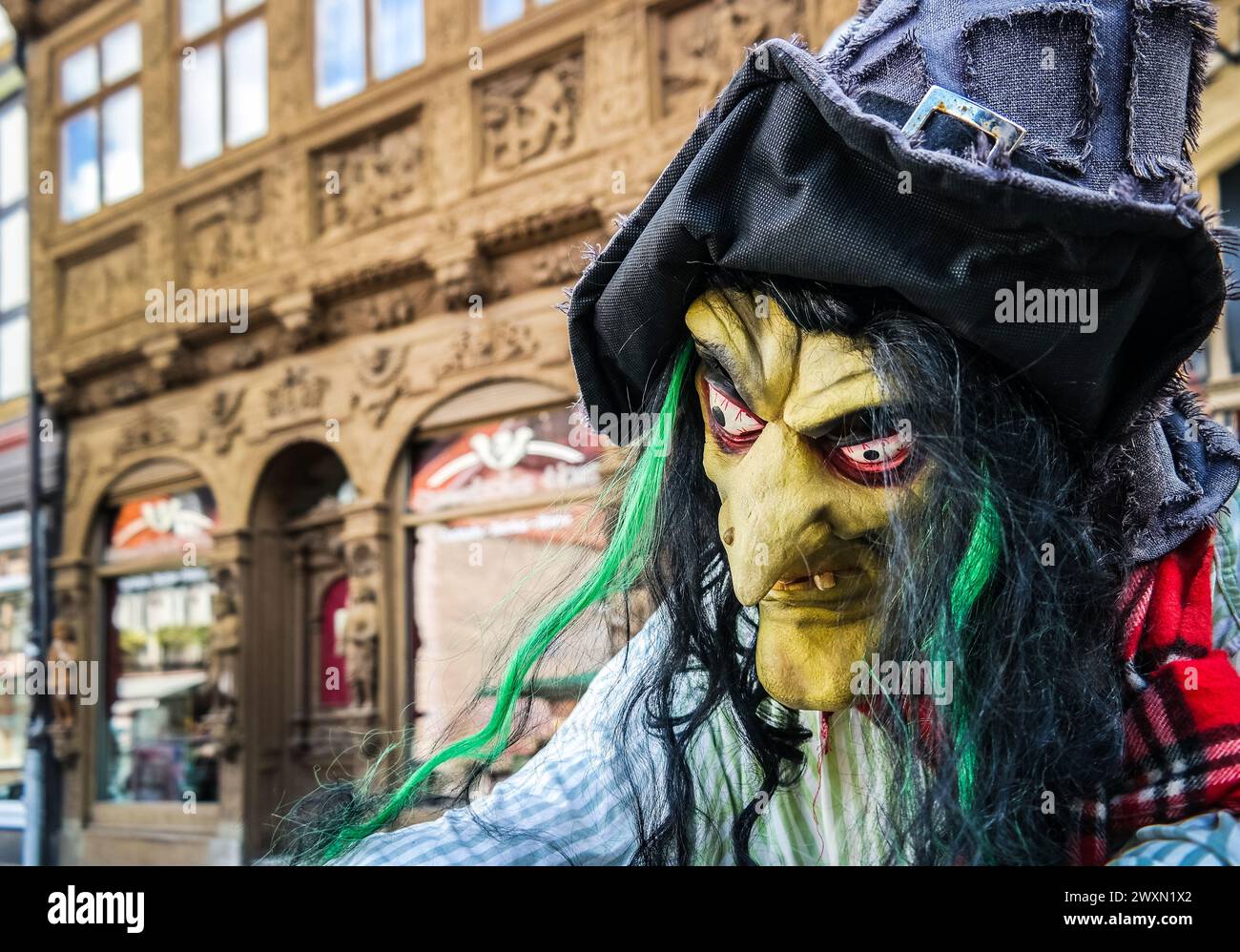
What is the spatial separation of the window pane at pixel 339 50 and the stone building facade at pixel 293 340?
0.02 m

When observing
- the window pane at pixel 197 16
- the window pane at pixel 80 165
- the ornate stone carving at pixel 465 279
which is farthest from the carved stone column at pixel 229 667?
the window pane at pixel 197 16

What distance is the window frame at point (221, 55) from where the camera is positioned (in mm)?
5469

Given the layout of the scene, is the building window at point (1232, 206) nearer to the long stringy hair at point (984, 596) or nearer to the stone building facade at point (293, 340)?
the stone building facade at point (293, 340)

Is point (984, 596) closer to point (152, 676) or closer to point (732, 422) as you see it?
point (732, 422)

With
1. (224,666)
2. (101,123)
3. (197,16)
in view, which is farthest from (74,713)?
(197,16)

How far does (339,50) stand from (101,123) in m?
1.82

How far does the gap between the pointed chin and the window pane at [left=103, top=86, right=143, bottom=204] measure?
591 centimetres

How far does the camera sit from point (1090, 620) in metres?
0.85

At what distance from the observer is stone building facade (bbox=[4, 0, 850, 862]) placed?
4.47 meters

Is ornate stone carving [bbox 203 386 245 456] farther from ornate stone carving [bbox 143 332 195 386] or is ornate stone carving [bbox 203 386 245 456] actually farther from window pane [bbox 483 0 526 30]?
window pane [bbox 483 0 526 30]

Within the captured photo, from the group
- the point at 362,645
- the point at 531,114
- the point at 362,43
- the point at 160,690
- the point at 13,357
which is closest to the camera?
the point at 531,114

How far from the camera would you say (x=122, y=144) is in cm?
612

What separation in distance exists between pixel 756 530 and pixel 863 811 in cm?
29

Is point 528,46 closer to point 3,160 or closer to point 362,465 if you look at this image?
point 362,465
